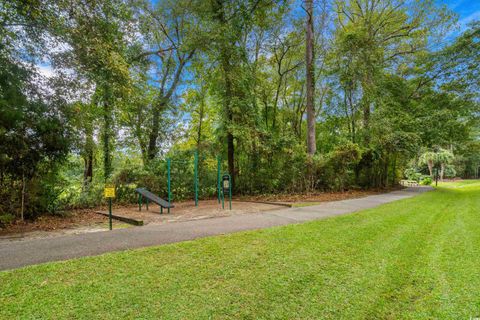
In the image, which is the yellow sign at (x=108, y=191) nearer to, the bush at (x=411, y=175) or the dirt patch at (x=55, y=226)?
the dirt patch at (x=55, y=226)

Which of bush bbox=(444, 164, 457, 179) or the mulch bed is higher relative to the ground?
bush bbox=(444, 164, 457, 179)

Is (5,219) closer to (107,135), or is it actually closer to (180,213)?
(180,213)

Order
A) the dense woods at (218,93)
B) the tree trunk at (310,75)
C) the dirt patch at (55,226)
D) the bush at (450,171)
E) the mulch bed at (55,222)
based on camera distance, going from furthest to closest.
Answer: the bush at (450,171) < the tree trunk at (310,75) < the dense woods at (218,93) < the mulch bed at (55,222) < the dirt patch at (55,226)

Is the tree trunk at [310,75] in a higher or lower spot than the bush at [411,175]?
higher

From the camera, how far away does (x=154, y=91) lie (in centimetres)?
1380

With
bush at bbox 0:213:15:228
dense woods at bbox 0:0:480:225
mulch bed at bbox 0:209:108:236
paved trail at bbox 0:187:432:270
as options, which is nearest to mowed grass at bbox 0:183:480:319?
paved trail at bbox 0:187:432:270

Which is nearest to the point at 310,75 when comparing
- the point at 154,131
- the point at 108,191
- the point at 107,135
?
the point at 154,131

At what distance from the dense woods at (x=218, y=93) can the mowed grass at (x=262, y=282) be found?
460 centimetres

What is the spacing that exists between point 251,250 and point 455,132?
55.4ft

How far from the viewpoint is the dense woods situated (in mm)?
6320

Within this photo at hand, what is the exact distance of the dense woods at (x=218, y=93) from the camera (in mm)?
6320

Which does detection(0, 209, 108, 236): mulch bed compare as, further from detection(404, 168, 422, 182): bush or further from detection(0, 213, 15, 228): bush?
detection(404, 168, 422, 182): bush

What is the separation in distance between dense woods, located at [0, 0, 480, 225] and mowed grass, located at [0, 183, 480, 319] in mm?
4600

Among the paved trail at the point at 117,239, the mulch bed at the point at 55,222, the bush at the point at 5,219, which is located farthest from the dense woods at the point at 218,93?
the paved trail at the point at 117,239
